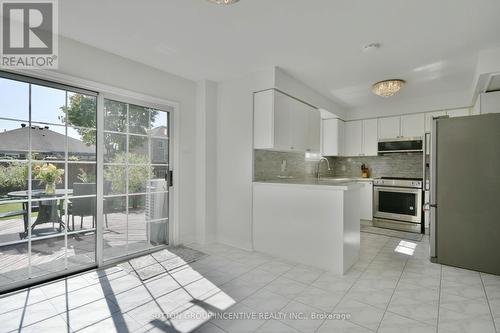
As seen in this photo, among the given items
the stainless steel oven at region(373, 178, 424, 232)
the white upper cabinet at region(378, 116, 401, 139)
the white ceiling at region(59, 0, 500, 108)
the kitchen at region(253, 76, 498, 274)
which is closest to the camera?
the white ceiling at region(59, 0, 500, 108)

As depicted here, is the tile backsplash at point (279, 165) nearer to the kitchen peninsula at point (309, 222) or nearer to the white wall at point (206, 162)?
the kitchen peninsula at point (309, 222)

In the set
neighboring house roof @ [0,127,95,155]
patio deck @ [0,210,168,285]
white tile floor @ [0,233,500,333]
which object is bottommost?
white tile floor @ [0,233,500,333]

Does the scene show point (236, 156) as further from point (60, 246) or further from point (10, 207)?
point (10, 207)

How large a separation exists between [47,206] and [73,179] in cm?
35

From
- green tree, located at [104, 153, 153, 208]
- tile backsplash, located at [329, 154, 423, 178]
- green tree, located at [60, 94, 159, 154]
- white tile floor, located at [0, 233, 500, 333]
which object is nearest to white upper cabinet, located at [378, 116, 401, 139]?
tile backsplash, located at [329, 154, 423, 178]

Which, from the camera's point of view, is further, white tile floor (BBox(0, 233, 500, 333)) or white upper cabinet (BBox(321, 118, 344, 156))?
white upper cabinet (BBox(321, 118, 344, 156))

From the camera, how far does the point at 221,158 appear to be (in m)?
3.87

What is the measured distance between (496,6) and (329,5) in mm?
1330

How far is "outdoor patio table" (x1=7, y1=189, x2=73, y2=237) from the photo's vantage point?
240 cm

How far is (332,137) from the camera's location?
538 cm

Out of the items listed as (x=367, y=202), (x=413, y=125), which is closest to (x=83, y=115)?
(x=367, y=202)

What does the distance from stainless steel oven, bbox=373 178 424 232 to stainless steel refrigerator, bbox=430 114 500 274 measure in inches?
62.9

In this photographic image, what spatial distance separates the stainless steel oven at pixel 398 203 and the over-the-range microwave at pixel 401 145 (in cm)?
59

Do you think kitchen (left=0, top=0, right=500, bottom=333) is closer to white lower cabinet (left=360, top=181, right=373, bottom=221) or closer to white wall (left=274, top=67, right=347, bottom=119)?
white wall (left=274, top=67, right=347, bottom=119)
